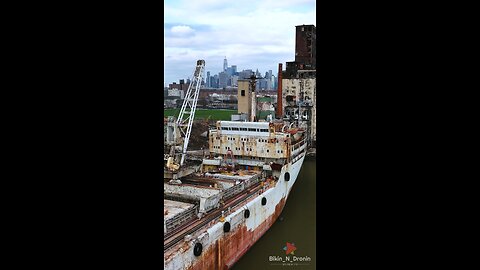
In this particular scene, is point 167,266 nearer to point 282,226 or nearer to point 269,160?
point 282,226

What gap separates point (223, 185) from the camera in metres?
8.89

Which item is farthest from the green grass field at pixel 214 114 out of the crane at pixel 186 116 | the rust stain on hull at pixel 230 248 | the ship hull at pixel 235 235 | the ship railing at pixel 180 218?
the rust stain on hull at pixel 230 248

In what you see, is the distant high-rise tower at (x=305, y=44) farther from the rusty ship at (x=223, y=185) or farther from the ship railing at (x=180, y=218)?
the ship railing at (x=180, y=218)

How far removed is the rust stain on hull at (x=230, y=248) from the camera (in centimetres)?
670

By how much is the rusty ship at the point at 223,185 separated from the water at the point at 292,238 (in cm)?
33

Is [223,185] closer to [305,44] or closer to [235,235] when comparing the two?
[235,235]

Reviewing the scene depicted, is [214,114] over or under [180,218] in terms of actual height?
over

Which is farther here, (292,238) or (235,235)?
(235,235)

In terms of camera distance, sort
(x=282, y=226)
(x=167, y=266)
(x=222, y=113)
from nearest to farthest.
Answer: (x=167, y=266) → (x=282, y=226) → (x=222, y=113)

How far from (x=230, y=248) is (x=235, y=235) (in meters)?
0.29

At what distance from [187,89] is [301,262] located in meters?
3.87

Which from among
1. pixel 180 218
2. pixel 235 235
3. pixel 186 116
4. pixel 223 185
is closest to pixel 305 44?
pixel 186 116

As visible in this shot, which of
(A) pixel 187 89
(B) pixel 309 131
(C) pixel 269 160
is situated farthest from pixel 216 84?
(B) pixel 309 131

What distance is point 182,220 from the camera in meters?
6.97
